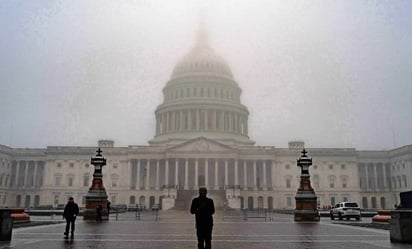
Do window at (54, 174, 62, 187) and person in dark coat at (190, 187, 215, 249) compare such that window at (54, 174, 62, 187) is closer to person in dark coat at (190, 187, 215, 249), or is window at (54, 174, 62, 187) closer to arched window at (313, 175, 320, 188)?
arched window at (313, 175, 320, 188)

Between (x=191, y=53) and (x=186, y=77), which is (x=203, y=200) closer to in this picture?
(x=186, y=77)

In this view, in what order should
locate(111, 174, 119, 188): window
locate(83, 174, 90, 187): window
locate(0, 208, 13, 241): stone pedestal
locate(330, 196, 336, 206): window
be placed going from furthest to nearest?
locate(83, 174, 90, 187): window → locate(330, 196, 336, 206): window → locate(111, 174, 119, 188): window → locate(0, 208, 13, 241): stone pedestal

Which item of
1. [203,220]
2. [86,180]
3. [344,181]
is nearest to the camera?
[203,220]

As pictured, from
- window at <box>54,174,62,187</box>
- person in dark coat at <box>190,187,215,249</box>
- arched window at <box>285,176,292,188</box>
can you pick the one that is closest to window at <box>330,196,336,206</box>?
arched window at <box>285,176,292,188</box>

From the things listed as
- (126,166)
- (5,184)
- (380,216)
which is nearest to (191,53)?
(126,166)

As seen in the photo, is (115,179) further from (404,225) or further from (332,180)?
(404,225)

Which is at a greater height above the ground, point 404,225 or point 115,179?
point 115,179

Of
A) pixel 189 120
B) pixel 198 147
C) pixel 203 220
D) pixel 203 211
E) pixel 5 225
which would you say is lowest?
pixel 5 225

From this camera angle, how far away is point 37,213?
5175cm

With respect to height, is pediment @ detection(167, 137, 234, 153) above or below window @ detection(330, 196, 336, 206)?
above

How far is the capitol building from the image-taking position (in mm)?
97875

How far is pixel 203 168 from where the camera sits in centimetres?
10081

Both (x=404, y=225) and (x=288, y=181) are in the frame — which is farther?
(x=288, y=181)

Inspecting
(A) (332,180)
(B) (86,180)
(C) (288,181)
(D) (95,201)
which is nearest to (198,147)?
(C) (288,181)
